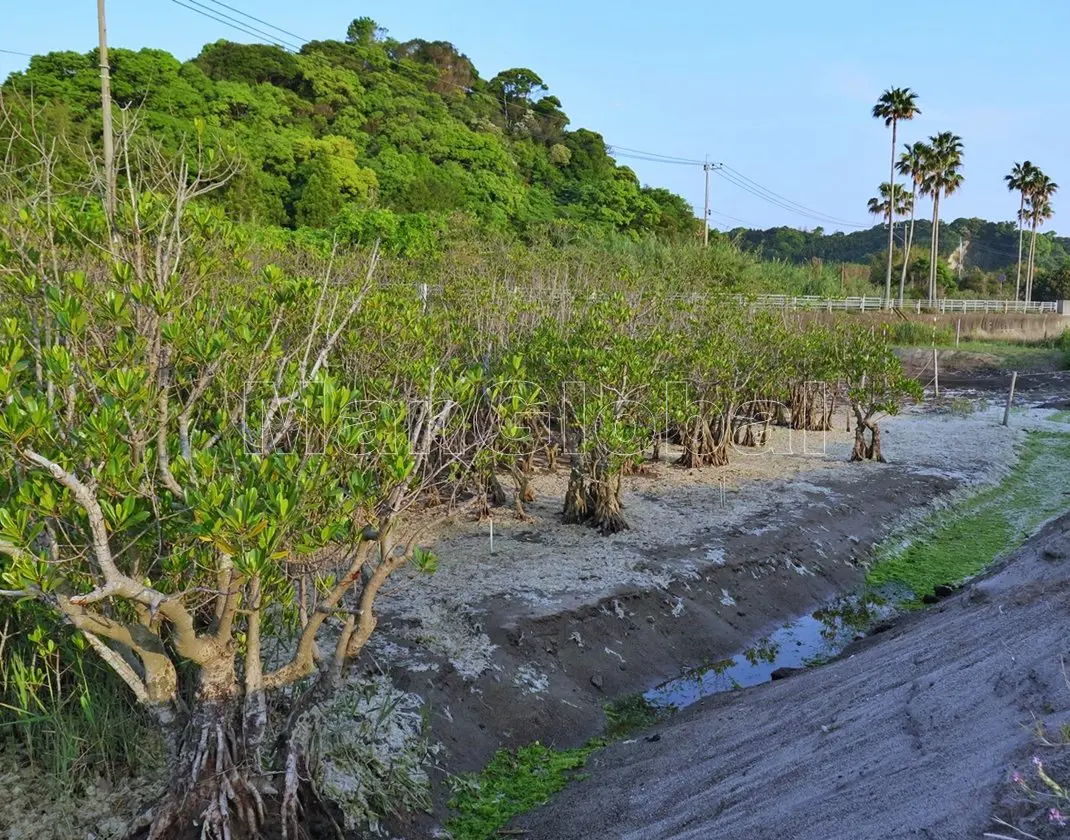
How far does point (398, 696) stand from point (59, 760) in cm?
206

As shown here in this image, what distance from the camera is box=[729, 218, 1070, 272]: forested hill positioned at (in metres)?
74.6

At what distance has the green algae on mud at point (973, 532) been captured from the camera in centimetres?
1036

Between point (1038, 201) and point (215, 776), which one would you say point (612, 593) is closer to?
point (215, 776)

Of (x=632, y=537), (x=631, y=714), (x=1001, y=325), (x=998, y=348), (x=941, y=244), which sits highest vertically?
(x=941, y=244)

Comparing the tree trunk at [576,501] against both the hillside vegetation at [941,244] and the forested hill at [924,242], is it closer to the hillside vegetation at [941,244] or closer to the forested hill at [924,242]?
the hillside vegetation at [941,244]

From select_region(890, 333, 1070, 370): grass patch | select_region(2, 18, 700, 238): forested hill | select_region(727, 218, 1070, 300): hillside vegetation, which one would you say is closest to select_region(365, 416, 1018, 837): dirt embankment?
select_region(2, 18, 700, 238): forested hill

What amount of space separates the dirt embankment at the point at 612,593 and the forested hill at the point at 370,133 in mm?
18094

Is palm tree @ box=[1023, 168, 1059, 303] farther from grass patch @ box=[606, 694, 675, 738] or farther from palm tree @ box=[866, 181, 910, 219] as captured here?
grass patch @ box=[606, 694, 675, 738]

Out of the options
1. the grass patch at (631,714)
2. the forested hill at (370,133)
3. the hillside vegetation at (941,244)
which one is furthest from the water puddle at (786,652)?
the hillside vegetation at (941,244)

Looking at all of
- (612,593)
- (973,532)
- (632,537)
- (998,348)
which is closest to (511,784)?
(612,593)

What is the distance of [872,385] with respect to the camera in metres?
14.5

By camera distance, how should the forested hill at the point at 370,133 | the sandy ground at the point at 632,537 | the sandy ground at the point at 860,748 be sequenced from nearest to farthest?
the sandy ground at the point at 860,748
the sandy ground at the point at 632,537
the forested hill at the point at 370,133

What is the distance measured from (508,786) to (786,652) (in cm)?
369

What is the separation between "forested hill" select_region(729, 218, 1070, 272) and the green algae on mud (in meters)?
60.3
